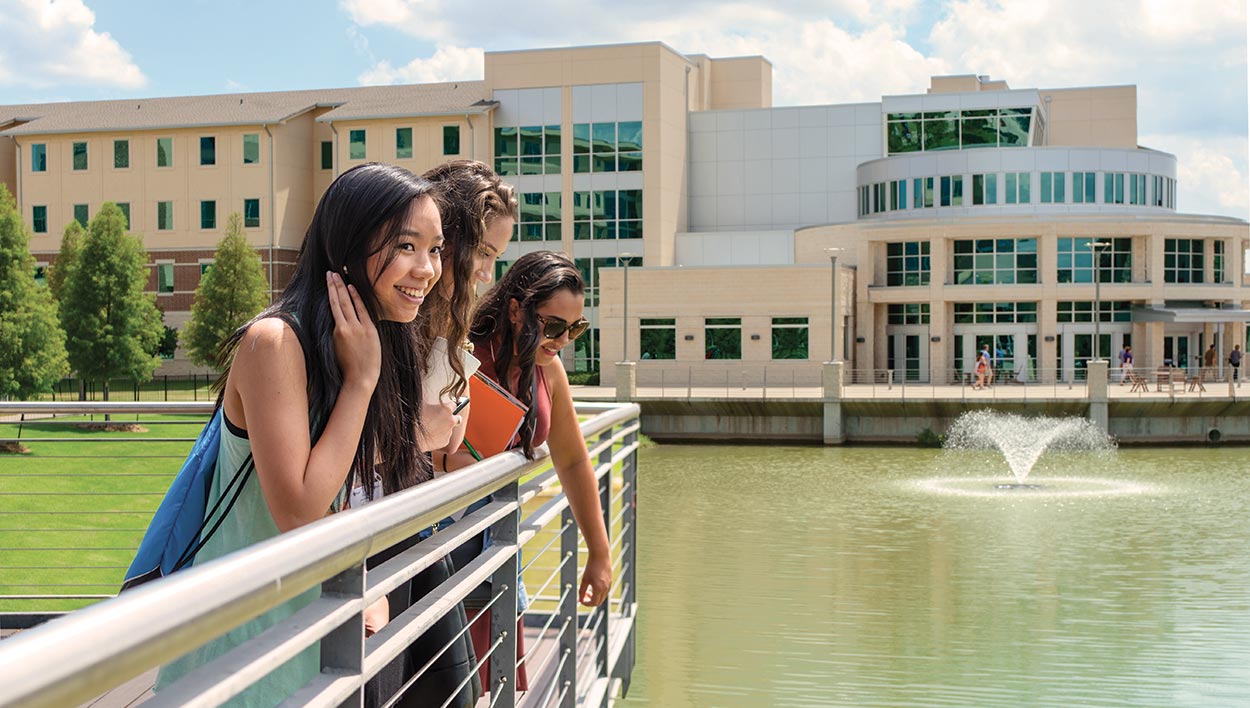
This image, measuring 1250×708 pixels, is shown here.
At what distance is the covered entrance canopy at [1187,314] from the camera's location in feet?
162

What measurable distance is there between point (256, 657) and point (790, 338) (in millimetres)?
48252

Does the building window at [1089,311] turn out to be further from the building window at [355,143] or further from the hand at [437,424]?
the hand at [437,424]

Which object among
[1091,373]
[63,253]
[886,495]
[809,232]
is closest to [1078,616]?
[886,495]

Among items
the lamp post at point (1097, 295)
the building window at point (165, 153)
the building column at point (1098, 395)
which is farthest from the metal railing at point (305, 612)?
the building window at point (165, 153)

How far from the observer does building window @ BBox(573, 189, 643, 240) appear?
57.3 m

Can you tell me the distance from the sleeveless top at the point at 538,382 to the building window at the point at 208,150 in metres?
58.6

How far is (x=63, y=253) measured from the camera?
51.3 meters

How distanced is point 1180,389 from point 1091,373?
5748 mm

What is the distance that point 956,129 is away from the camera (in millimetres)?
58875

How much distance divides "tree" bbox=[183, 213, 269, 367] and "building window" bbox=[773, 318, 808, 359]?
18.8 metres

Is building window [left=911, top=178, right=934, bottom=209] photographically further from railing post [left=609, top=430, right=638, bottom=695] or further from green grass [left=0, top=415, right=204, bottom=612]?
railing post [left=609, top=430, right=638, bottom=695]

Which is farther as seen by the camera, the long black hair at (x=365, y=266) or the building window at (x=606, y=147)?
the building window at (x=606, y=147)

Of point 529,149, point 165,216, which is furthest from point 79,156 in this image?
point 529,149

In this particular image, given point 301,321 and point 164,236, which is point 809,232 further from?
point 301,321
